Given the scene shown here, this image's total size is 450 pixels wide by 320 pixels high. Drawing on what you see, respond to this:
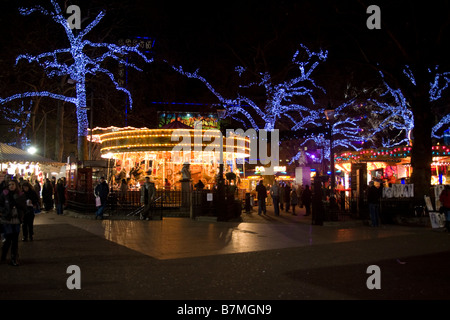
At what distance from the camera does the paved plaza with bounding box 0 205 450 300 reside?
6.29m

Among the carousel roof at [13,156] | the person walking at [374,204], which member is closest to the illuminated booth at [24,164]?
the carousel roof at [13,156]

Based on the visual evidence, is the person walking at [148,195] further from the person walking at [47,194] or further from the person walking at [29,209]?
the person walking at [47,194]

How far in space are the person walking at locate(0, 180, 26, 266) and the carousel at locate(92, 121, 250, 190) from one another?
13.3 meters

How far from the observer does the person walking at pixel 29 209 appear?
1092 cm

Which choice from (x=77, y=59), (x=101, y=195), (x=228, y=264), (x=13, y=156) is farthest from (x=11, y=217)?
(x=77, y=59)

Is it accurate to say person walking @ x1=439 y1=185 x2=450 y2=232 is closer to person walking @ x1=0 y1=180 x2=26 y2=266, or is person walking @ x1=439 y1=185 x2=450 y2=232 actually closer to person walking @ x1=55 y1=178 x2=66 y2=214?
person walking @ x1=0 y1=180 x2=26 y2=266

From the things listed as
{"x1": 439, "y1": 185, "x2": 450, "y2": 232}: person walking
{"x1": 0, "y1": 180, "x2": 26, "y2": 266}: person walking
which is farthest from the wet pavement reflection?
{"x1": 0, "y1": 180, "x2": 26, "y2": 266}: person walking

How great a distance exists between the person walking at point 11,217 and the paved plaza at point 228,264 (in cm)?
39

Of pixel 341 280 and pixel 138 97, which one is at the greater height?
pixel 138 97

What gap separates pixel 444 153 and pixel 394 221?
295 inches

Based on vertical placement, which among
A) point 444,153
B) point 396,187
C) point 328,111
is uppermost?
point 328,111
